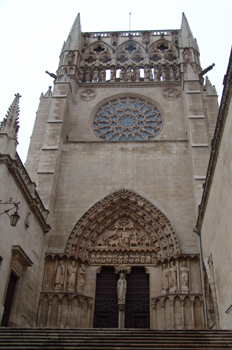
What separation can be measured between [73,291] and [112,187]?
12.8 ft

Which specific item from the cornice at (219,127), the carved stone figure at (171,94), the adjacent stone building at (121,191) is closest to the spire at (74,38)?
the adjacent stone building at (121,191)

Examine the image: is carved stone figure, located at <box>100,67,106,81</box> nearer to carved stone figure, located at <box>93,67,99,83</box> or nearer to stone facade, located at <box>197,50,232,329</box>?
carved stone figure, located at <box>93,67,99,83</box>

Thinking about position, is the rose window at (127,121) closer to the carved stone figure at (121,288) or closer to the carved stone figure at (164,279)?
the carved stone figure at (164,279)

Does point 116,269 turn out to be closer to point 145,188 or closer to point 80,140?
point 145,188

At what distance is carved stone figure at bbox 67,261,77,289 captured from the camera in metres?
11.5

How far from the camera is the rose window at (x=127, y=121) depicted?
16062mm

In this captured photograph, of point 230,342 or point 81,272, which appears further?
point 81,272

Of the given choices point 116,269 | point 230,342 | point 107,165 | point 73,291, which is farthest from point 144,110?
point 230,342

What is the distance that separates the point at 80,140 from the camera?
15727 millimetres

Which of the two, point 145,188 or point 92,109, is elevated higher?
point 92,109

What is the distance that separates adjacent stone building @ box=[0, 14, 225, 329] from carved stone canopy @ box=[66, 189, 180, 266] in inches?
1.4

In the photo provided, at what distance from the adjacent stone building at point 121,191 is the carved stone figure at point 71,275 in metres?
0.03

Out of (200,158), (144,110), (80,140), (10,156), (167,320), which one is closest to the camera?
(10,156)

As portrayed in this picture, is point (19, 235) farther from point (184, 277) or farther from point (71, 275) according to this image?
point (184, 277)
